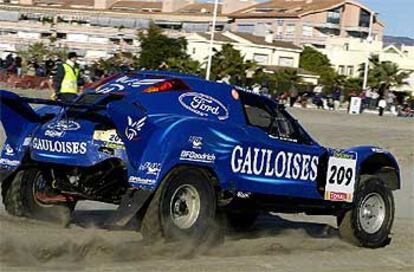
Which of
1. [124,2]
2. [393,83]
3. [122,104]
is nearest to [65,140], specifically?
[122,104]

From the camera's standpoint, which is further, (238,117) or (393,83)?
(393,83)

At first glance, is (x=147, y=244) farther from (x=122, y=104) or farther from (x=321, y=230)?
(x=321, y=230)

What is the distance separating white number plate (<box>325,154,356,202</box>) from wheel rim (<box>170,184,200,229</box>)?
1.89 m

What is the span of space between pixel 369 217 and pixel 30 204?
12.0 ft

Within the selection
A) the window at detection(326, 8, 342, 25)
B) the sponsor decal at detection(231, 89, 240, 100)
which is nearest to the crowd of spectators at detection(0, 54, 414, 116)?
the sponsor decal at detection(231, 89, 240, 100)

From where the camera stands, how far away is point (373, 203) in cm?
1102

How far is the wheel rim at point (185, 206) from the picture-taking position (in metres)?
8.91

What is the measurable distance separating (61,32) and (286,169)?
88.8 m

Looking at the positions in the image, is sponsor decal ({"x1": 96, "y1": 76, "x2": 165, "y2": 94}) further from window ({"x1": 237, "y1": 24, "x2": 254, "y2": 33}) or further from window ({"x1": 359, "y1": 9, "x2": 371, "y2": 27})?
window ({"x1": 359, "y1": 9, "x2": 371, "y2": 27})

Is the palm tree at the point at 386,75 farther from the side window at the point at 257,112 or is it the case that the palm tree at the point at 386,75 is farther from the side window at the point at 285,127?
the side window at the point at 257,112

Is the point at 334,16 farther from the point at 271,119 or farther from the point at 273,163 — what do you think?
the point at 273,163

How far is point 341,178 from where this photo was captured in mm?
10562

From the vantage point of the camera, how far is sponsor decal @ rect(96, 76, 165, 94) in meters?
9.46

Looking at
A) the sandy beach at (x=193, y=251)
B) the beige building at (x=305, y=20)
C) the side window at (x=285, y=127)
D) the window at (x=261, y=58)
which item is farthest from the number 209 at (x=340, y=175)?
the beige building at (x=305, y=20)
